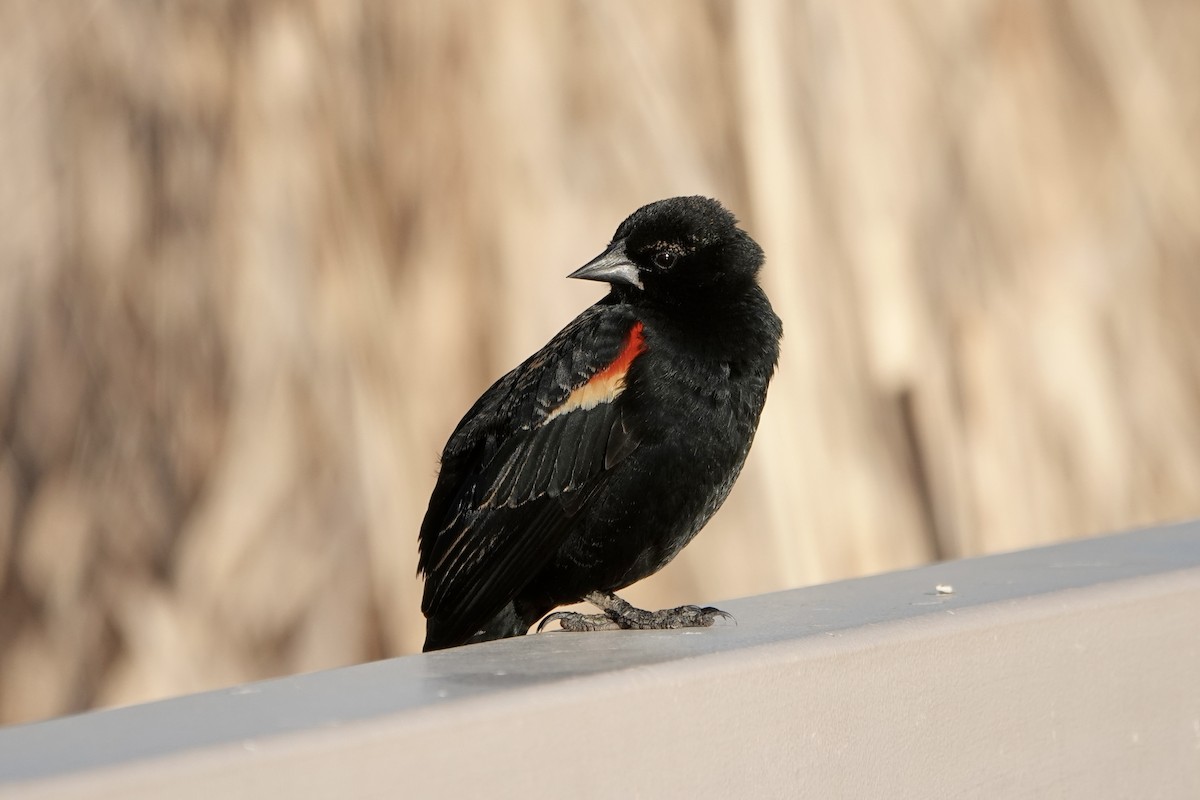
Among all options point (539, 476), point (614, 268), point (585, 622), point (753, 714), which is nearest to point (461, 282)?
point (614, 268)

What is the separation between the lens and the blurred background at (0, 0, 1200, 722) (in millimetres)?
3195

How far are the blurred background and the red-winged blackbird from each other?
0.93 metres

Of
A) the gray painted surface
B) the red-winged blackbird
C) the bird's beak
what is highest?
the bird's beak

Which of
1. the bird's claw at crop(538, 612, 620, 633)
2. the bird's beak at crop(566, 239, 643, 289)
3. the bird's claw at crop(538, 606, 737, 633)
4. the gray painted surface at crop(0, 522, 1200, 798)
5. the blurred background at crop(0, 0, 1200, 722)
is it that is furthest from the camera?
the blurred background at crop(0, 0, 1200, 722)

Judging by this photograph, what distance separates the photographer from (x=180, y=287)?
324cm

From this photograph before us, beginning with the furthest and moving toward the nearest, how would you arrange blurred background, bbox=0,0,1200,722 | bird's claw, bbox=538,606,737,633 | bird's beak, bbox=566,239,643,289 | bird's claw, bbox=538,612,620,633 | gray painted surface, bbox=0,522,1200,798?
1. blurred background, bbox=0,0,1200,722
2. bird's beak, bbox=566,239,643,289
3. bird's claw, bbox=538,612,620,633
4. bird's claw, bbox=538,606,737,633
5. gray painted surface, bbox=0,522,1200,798

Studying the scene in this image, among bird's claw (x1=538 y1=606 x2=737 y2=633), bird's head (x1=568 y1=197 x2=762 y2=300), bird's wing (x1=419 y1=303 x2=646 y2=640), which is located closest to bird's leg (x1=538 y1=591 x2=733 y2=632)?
bird's claw (x1=538 y1=606 x2=737 y2=633)

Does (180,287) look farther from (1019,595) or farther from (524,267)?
(1019,595)

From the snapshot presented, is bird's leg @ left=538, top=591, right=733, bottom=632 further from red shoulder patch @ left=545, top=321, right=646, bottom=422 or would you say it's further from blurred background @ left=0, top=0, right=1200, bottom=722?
blurred background @ left=0, top=0, right=1200, bottom=722

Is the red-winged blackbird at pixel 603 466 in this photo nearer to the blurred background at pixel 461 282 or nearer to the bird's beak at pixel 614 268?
the bird's beak at pixel 614 268

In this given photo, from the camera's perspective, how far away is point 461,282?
3.43m

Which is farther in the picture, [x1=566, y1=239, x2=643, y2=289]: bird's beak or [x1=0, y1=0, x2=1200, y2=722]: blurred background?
[x1=0, y1=0, x2=1200, y2=722]: blurred background

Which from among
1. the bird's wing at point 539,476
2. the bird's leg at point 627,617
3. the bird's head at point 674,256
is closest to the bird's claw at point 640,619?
the bird's leg at point 627,617

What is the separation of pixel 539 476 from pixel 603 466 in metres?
0.11
